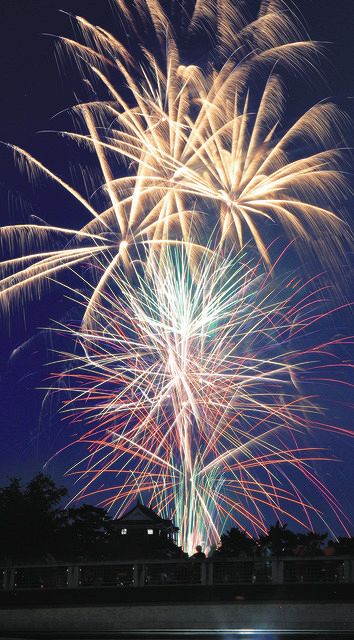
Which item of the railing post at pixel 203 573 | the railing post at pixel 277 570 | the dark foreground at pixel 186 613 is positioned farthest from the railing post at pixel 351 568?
the railing post at pixel 203 573

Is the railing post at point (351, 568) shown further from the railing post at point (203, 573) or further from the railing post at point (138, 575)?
the railing post at point (138, 575)

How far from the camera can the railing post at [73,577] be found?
23.0 metres

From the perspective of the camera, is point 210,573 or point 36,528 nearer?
point 210,573

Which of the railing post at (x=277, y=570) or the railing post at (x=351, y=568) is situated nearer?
the railing post at (x=351, y=568)

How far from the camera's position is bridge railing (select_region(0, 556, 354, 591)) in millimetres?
20200

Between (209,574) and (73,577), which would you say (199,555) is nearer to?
(209,574)

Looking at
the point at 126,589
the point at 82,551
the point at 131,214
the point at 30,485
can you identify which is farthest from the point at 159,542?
the point at 126,589

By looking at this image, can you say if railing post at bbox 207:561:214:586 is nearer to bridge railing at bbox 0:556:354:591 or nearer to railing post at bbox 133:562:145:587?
bridge railing at bbox 0:556:354:591

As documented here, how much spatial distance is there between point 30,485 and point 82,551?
7.09 meters

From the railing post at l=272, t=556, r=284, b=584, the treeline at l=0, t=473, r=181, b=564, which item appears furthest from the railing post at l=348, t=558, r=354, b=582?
the treeline at l=0, t=473, r=181, b=564

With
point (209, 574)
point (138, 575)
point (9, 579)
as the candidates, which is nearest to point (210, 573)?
point (209, 574)

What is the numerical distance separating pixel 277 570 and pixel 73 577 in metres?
5.96

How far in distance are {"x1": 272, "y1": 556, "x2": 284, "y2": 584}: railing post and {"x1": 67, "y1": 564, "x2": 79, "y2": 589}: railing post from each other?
18.7 feet

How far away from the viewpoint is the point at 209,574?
21.4 metres
